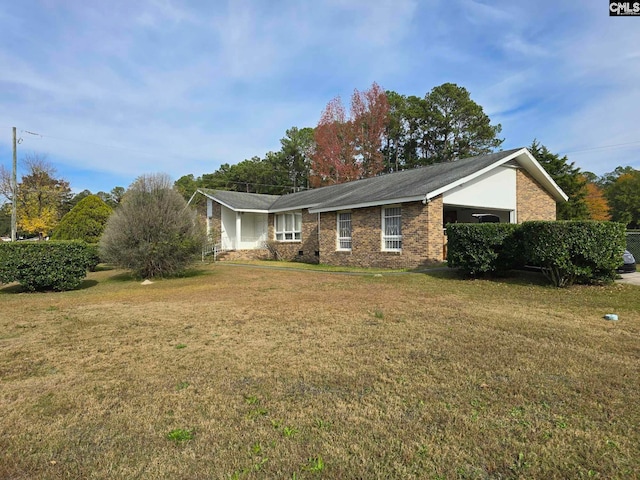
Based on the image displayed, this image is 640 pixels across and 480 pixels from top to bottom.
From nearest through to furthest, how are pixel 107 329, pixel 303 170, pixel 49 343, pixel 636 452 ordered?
pixel 636 452 → pixel 49 343 → pixel 107 329 → pixel 303 170

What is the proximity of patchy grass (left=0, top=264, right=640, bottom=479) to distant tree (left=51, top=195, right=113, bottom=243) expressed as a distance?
17.2 meters

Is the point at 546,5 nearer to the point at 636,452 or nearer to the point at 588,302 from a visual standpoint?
the point at 588,302

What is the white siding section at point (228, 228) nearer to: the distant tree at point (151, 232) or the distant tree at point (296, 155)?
the distant tree at point (151, 232)

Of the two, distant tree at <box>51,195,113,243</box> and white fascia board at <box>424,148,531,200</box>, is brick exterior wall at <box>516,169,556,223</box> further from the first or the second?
distant tree at <box>51,195,113,243</box>

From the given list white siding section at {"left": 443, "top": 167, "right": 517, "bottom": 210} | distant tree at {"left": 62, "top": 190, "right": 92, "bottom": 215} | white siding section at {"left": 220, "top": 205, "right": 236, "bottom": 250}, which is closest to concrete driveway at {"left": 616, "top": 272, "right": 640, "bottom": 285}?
white siding section at {"left": 443, "top": 167, "right": 517, "bottom": 210}

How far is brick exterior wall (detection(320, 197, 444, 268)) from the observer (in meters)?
14.2

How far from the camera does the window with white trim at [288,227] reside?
875 inches

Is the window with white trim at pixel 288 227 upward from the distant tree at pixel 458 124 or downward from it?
downward

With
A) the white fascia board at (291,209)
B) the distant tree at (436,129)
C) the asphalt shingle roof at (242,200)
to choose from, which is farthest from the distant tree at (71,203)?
the distant tree at (436,129)

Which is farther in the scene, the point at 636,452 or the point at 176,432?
the point at 176,432

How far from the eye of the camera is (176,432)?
2807 millimetres

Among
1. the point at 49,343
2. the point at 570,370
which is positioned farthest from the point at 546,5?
the point at 49,343

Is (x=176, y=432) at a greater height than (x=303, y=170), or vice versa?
(x=303, y=170)

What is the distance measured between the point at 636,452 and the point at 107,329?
6.51 metres
